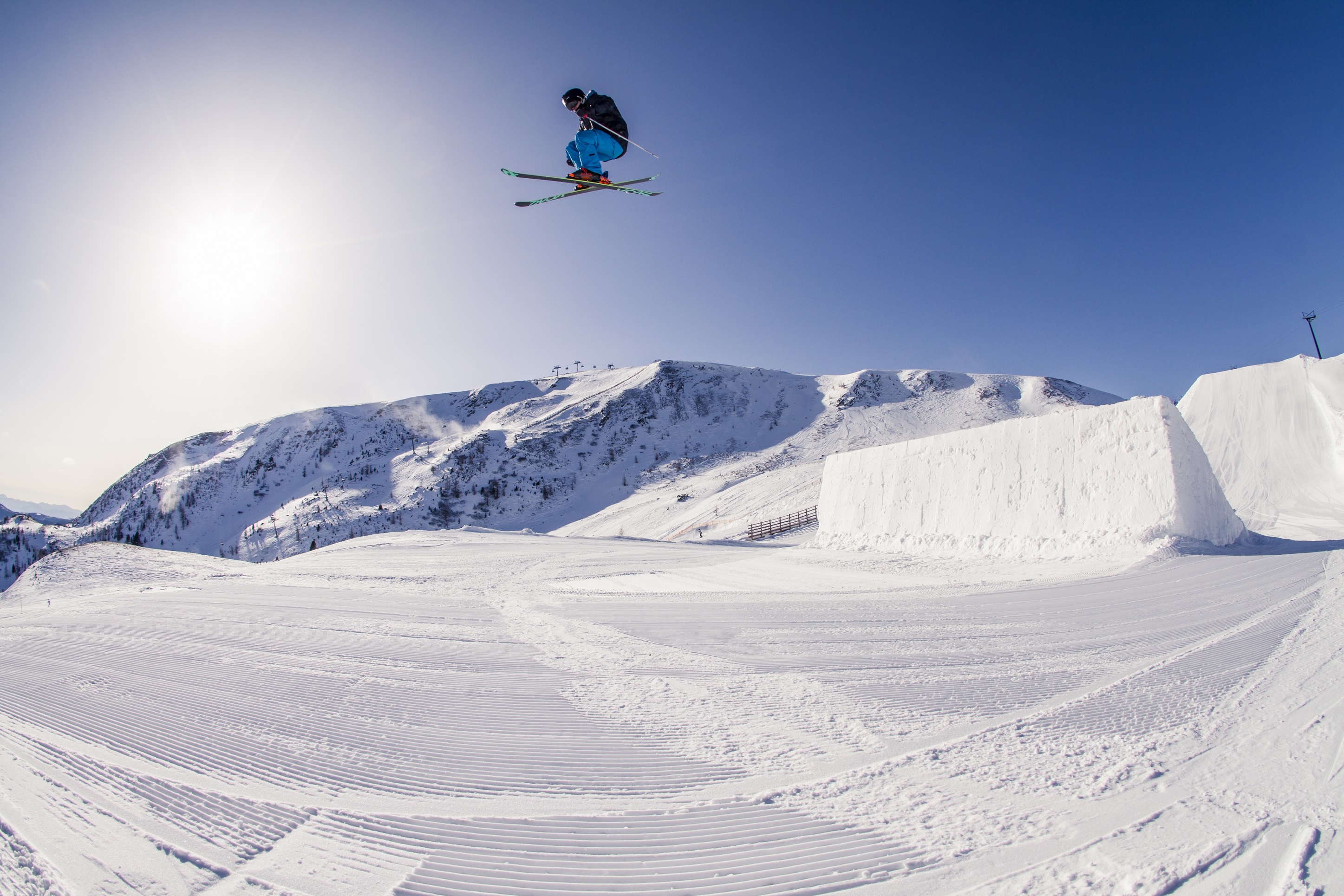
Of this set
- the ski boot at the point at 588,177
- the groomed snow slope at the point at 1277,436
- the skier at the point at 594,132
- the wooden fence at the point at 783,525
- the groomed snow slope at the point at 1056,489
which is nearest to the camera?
the skier at the point at 594,132

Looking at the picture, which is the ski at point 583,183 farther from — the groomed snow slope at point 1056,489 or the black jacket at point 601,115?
the groomed snow slope at point 1056,489

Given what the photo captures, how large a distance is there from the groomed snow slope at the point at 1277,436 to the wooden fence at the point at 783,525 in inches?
617

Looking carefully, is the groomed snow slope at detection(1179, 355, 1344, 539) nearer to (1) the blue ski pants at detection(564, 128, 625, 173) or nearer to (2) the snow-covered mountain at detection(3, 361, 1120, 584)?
(1) the blue ski pants at detection(564, 128, 625, 173)

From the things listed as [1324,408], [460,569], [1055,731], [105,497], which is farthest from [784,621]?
[105,497]

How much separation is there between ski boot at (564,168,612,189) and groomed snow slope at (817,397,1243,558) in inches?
474

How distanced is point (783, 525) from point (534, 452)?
60472mm

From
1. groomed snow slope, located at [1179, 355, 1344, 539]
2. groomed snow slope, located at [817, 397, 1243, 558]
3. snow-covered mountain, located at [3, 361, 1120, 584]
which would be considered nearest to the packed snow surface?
groomed snow slope, located at [817, 397, 1243, 558]

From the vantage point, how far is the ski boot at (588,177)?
373 inches

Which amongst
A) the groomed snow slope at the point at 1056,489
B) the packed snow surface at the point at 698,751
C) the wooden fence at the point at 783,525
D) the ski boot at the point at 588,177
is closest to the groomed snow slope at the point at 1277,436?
the groomed snow slope at the point at 1056,489

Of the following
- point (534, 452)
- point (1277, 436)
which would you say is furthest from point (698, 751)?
point (534, 452)

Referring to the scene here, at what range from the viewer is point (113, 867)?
2.80 meters

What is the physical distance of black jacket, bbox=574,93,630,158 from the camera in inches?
332

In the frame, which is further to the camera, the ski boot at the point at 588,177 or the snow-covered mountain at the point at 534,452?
the snow-covered mountain at the point at 534,452

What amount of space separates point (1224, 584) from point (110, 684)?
15.6 m
